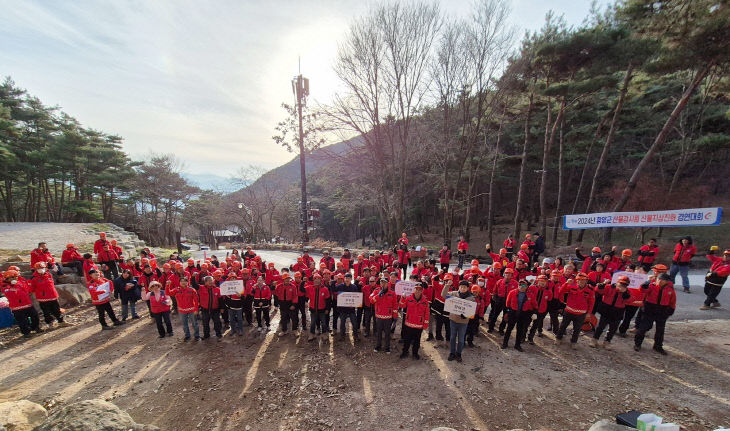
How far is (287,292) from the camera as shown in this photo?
7.11 m

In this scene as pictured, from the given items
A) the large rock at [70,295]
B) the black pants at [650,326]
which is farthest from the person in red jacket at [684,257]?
the large rock at [70,295]

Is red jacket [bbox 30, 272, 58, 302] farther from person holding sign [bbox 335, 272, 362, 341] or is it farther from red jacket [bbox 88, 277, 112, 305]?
person holding sign [bbox 335, 272, 362, 341]

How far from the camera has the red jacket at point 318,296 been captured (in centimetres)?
696

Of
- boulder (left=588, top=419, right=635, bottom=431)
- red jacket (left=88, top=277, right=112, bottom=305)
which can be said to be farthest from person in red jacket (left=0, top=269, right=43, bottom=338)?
boulder (left=588, top=419, right=635, bottom=431)

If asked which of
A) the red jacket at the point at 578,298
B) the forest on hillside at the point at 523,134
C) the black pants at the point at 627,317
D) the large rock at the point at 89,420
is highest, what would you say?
the forest on hillside at the point at 523,134

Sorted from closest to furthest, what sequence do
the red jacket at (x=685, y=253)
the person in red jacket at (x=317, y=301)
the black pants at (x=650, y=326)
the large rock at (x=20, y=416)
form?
the large rock at (x=20, y=416)
the black pants at (x=650, y=326)
the person in red jacket at (x=317, y=301)
the red jacket at (x=685, y=253)

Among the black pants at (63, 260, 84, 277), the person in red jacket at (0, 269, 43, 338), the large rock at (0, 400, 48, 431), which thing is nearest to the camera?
the large rock at (0, 400, 48, 431)

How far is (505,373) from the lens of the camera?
18.1 feet

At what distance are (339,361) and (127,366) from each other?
447cm

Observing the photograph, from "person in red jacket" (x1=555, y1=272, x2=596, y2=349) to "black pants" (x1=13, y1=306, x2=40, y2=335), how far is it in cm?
1315

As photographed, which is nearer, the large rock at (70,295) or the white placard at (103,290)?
the white placard at (103,290)

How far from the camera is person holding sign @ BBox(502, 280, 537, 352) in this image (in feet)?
20.4

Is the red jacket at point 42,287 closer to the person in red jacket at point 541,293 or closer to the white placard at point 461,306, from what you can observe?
the white placard at point 461,306

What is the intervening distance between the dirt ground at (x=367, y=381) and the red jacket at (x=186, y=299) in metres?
0.91
